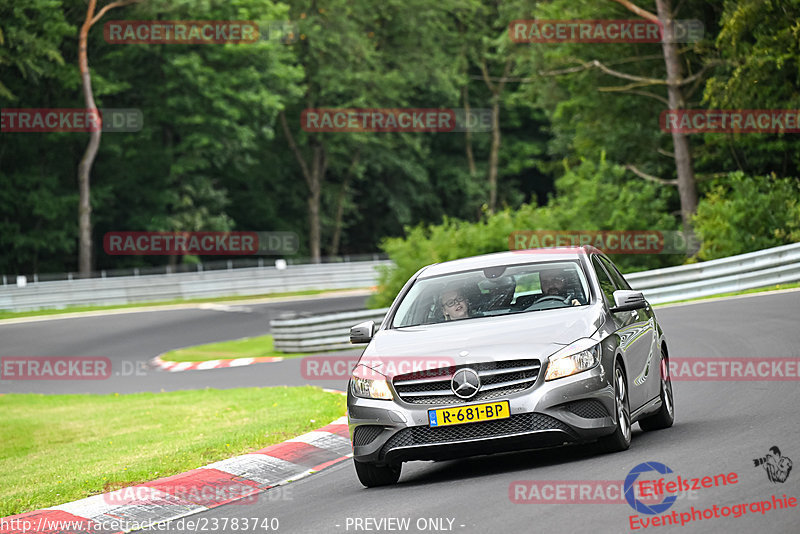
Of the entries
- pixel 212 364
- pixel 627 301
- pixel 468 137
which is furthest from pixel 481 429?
pixel 468 137

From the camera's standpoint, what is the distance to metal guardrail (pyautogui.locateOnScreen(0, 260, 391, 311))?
43.6 metres

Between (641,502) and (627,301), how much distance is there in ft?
8.46

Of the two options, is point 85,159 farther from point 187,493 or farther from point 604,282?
point 604,282

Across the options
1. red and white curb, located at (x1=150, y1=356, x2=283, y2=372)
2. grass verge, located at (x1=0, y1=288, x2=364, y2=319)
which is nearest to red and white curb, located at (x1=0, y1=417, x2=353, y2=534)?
red and white curb, located at (x1=150, y1=356, x2=283, y2=372)

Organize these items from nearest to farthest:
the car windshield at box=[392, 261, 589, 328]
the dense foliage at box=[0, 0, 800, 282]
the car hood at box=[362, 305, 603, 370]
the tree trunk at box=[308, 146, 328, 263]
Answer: the car hood at box=[362, 305, 603, 370], the car windshield at box=[392, 261, 589, 328], the dense foliage at box=[0, 0, 800, 282], the tree trunk at box=[308, 146, 328, 263]

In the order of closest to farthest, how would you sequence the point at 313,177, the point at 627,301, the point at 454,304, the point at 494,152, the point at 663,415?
the point at 627,301 → the point at 454,304 → the point at 663,415 → the point at 313,177 → the point at 494,152

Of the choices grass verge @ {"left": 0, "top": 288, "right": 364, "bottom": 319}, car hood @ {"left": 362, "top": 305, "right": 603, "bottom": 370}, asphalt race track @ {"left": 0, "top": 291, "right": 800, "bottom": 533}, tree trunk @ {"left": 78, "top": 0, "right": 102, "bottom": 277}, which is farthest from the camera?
tree trunk @ {"left": 78, "top": 0, "right": 102, "bottom": 277}

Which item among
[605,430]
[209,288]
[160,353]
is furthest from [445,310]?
[209,288]

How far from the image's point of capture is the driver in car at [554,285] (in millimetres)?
9562

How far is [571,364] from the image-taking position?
8406 mm

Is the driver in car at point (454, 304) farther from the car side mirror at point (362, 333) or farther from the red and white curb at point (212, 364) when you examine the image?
the red and white curb at point (212, 364)

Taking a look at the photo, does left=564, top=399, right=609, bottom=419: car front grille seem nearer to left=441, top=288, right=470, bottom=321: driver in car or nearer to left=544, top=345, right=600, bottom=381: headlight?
left=544, top=345, right=600, bottom=381: headlight

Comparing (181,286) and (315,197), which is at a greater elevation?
(315,197)

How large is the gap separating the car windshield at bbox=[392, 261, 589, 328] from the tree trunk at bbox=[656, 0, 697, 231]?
26.5m
